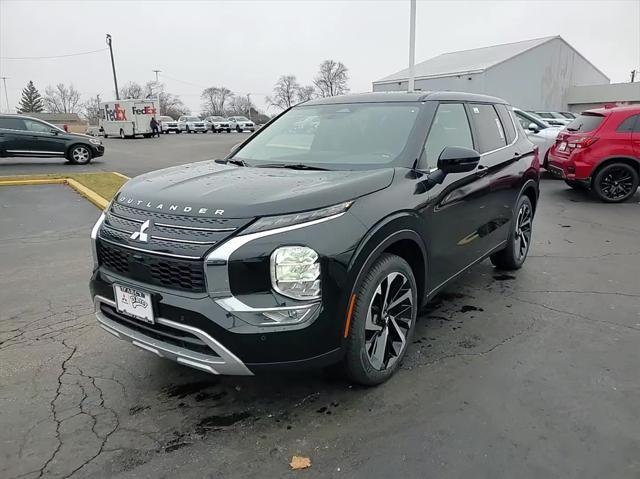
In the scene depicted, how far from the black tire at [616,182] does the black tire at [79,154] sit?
50.4 ft

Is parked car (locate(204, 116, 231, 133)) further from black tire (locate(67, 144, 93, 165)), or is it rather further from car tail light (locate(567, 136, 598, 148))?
car tail light (locate(567, 136, 598, 148))

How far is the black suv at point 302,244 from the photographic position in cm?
248

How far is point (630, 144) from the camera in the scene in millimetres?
9227

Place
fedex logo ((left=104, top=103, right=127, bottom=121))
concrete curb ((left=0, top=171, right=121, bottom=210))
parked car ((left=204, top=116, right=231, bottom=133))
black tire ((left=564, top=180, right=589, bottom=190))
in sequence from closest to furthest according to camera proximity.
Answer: black tire ((left=564, top=180, right=589, bottom=190)) < concrete curb ((left=0, top=171, right=121, bottom=210)) < fedex logo ((left=104, top=103, right=127, bottom=121)) < parked car ((left=204, top=116, right=231, bottom=133))

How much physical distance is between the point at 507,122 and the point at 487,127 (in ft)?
2.28

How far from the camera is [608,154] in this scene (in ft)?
30.6

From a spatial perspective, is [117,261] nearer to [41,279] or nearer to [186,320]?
[186,320]

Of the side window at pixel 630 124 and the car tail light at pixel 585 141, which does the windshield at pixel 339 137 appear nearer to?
the car tail light at pixel 585 141

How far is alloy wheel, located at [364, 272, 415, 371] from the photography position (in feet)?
9.77

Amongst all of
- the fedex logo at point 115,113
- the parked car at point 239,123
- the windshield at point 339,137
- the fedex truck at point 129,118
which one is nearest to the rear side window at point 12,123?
the windshield at point 339,137

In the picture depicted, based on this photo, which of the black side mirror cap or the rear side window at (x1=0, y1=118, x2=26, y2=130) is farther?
the rear side window at (x1=0, y1=118, x2=26, y2=130)

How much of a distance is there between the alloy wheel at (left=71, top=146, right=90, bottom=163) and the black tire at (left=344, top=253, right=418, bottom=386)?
16402 millimetres

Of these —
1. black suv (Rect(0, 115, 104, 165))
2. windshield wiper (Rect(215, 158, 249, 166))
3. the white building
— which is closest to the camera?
windshield wiper (Rect(215, 158, 249, 166))

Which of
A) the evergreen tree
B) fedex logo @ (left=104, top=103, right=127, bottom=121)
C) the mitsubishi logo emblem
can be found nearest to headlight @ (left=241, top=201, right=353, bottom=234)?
the mitsubishi logo emblem
